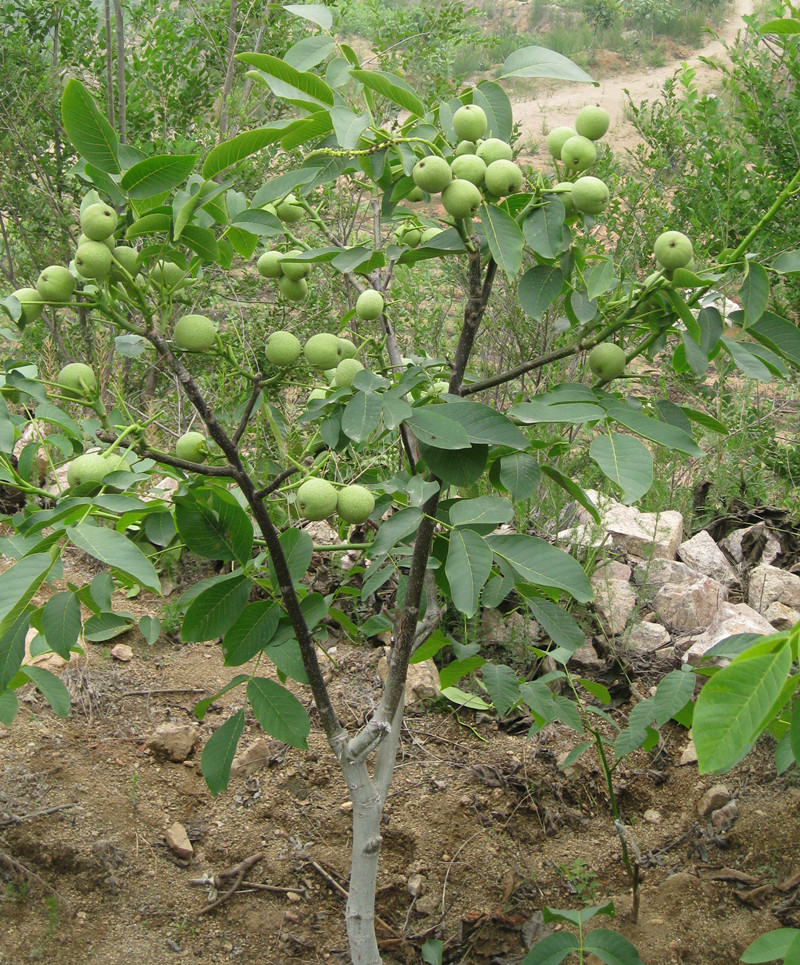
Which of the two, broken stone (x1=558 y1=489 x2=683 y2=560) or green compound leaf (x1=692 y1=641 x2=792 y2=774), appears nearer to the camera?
green compound leaf (x1=692 y1=641 x2=792 y2=774)

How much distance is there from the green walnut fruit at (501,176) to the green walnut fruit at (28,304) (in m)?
0.60

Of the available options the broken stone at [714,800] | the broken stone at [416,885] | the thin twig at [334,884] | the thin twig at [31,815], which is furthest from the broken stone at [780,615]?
the thin twig at [31,815]

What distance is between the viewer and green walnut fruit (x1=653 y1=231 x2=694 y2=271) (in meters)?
Result: 1.05

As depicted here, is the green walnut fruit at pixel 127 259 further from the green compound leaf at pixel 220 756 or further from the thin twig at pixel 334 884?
the thin twig at pixel 334 884

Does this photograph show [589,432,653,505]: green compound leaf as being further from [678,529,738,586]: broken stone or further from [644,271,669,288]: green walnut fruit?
[678,529,738,586]: broken stone

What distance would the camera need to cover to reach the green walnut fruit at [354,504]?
1.22 metres

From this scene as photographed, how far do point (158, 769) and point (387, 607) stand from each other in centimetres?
95

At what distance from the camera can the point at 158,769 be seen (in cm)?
221

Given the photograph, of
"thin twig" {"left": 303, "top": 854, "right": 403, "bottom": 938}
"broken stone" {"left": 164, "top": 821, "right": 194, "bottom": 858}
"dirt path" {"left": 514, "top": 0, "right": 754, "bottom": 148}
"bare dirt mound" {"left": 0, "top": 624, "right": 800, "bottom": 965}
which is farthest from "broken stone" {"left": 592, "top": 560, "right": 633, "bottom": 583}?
"dirt path" {"left": 514, "top": 0, "right": 754, "bottom": 148}

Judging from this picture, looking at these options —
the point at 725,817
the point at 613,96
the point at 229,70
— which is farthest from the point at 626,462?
the point at 613,96

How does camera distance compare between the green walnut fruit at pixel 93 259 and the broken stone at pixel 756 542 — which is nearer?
the green walnut fruit at pixel 93 259

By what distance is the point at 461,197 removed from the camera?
100 centimetres

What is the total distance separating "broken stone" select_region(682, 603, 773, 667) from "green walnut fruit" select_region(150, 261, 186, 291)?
1.98m

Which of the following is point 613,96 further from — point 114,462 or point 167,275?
point 114,462
